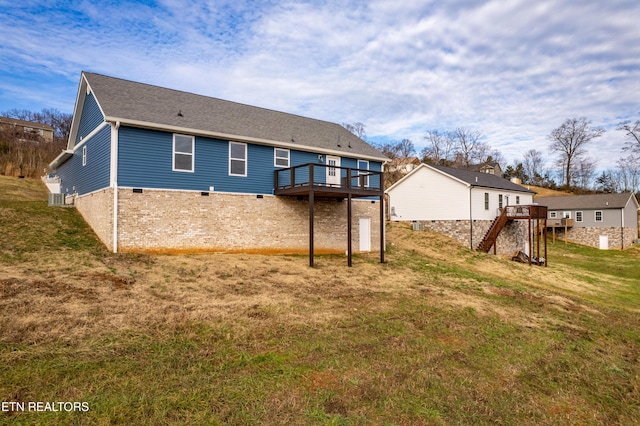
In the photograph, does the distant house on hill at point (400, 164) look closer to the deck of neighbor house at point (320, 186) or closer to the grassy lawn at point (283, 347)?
the deck of neighbor house at point (320, 186)

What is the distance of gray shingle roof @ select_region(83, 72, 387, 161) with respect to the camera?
46.3ft

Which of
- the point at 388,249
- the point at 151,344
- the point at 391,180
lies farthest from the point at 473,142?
the point at 151,344

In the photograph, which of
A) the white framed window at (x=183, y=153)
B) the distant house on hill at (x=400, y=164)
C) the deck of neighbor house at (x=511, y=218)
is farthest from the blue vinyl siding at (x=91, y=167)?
the distant house on hill at (x=400, y=164)

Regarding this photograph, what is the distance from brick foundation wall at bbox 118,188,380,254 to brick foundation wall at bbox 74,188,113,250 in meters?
0.35

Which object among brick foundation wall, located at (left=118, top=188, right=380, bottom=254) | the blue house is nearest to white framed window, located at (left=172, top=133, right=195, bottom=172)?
the blue house

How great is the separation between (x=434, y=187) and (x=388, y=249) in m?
9.85

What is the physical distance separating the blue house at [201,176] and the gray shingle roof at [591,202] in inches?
1373

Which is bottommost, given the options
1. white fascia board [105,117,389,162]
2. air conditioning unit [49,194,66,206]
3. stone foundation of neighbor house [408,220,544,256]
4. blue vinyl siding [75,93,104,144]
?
stone foundation of neighbor house [408,220,544,256]

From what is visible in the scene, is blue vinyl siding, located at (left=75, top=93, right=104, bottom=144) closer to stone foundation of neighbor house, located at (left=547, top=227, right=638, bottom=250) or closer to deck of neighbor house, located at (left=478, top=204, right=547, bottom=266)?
deck of neighbor house, located at (left=478, top=204, right=547, bottom=266)

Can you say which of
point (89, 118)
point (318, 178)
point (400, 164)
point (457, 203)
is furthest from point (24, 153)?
point (400, 164)

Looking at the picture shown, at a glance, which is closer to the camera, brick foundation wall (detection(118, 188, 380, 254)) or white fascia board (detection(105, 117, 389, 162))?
white fascia board (detection(105, 117, 389, 162))

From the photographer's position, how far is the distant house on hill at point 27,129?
144ft

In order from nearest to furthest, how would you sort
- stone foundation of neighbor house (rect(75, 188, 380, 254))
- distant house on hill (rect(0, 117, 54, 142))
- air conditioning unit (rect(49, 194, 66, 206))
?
1. stone foundation of neighbor house (rect(75, 188, 380, 254))
2. air conditioning unit (rect(49, 194, 66, 206))
3. distant house on hill (rect(0, 117, 54, 142))

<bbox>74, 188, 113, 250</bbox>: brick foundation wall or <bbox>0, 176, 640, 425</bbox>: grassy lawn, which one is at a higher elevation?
<bbox>74, 188, 113, 250</bbox>: brick foundation wall
